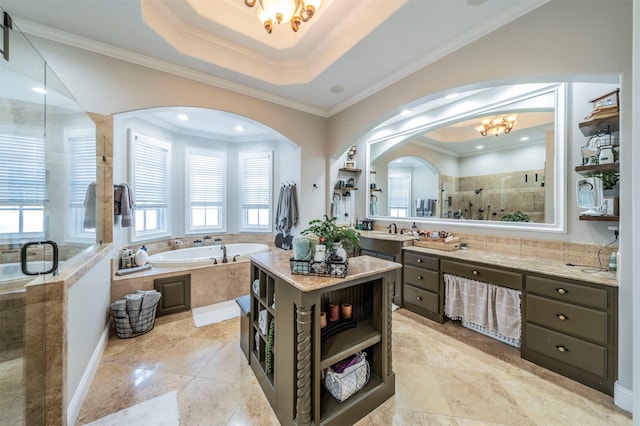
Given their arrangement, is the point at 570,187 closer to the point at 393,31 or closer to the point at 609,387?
the point at 609,387

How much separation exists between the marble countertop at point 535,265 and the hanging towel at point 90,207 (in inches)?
143

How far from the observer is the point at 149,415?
1.52m

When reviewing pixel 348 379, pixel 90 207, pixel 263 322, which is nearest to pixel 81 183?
pixel 90 207

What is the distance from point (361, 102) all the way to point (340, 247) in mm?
2675

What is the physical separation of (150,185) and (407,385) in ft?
15.1

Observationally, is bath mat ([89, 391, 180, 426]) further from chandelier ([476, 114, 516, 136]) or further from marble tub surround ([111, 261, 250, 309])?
chandelier ([476, 114, 516, 136])

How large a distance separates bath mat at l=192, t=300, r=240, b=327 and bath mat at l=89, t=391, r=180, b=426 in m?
1.08

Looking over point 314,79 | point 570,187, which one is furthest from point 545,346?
point 314,79

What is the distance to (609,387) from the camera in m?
1.66

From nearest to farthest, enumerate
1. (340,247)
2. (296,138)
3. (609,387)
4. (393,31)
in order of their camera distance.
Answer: (340,247), (609,387), (393,31), (296,138)

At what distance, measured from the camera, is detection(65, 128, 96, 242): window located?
198 cm

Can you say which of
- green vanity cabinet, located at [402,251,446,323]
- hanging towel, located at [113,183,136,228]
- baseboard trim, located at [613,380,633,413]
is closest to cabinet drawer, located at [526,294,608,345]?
baseboard trim, located at [613,380,633,413]

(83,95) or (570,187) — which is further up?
(83,95)

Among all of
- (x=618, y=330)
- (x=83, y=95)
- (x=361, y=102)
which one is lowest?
(x=618, y=330)
